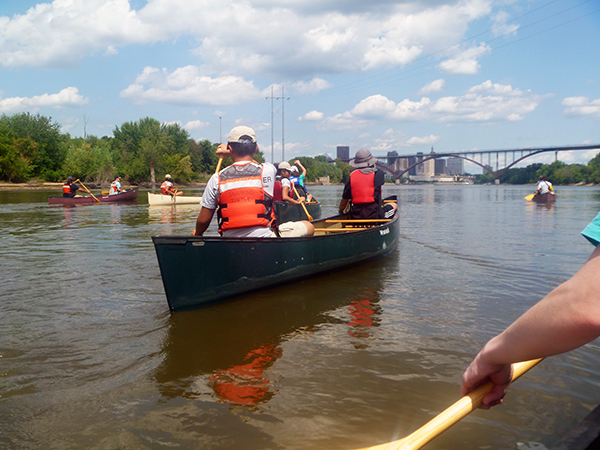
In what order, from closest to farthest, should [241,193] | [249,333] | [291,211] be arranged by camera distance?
[249,333]
[241,193]
[291,211]

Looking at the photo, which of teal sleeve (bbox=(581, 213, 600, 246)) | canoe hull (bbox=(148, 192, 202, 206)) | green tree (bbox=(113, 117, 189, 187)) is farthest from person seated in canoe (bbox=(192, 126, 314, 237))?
green tree (bbox=(113, 117, 189, 187))

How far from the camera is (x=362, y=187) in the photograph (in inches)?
349

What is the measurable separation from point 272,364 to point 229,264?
Result: 174 centimetres

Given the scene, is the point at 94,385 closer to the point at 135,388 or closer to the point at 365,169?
the point at 135,388

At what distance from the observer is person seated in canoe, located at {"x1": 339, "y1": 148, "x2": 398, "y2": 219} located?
8.66 meters

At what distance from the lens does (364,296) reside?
593cm

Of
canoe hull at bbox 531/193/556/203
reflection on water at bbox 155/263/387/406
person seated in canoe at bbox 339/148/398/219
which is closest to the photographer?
reflection on water at bbox 155/263/387/406

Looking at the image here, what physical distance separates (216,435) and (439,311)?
10.8 ft

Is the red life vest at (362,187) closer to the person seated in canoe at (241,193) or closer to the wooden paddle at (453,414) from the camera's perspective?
the person seated in canoe at (241,193)

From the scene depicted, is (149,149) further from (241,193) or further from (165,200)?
(241,193)

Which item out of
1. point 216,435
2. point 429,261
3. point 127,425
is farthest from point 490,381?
point 429,261

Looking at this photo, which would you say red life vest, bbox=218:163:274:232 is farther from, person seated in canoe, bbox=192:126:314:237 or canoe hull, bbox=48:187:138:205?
canoe hull, bbox=48:187:138:205

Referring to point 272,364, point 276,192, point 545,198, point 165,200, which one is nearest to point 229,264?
point 276,192

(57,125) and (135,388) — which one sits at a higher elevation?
(57,125)
